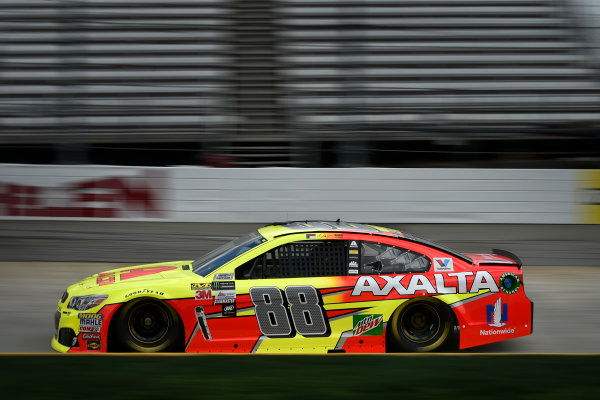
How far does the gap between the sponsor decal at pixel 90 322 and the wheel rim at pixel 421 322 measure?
2.41 metres

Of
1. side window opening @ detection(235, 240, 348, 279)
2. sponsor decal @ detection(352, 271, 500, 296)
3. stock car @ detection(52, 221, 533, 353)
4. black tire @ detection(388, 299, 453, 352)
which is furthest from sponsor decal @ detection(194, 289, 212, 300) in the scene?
black tire @ detection(388, 299, 453, 352)

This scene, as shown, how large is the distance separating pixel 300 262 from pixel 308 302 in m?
0.35

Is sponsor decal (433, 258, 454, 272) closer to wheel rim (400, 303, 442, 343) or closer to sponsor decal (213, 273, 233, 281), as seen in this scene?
wheel rim (400, 303, 442, 343)

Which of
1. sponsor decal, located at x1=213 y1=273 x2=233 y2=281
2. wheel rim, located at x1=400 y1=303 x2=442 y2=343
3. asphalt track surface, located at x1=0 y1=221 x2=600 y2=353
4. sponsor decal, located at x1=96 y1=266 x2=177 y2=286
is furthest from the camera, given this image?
asphalt track surface, located at x1=0 y1=221 x2=600 y2=353

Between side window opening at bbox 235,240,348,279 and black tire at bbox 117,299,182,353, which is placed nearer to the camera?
black tire at bbox 117,299,182,353

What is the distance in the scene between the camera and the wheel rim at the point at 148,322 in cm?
571

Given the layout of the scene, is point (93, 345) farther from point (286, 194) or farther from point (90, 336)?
point (286, 194)

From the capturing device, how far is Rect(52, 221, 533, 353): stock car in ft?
18.6

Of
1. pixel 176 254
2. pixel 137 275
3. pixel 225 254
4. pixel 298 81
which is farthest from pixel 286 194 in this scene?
pixel 137 275

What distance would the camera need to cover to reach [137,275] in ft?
20.0

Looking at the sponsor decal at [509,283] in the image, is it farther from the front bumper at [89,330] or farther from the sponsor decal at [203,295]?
the front bumper at [89,330]

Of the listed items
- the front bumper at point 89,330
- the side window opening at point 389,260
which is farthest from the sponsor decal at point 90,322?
the side window opening at point 389,260

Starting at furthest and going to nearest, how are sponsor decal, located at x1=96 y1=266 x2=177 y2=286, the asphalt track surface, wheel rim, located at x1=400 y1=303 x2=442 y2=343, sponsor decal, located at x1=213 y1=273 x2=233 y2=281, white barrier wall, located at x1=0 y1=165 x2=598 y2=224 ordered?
1. white barrier wall, located at x1=0 y1=165 x2=598 y2=224
2. the asphalt track surface
3. sponsor decal, located at x1=96 y1=266 x2=177 y2=286
4. wheel rim, located at x1=400 y1=303 x2=442 y2=343
5. sponsor decal, located at x1=213 y1=273 x2=233 y2=281
